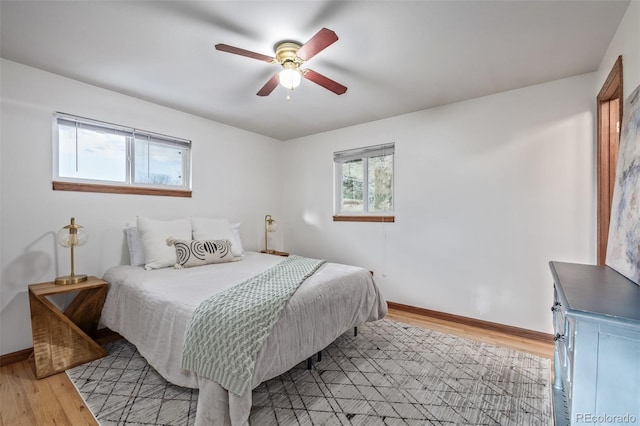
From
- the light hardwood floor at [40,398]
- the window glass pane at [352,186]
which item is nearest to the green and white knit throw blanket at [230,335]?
the light hardwood floor at [40,398]

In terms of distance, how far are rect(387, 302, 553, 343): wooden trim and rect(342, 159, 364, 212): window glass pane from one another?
136 centimetres

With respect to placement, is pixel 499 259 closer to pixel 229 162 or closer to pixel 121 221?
pixel 229 162

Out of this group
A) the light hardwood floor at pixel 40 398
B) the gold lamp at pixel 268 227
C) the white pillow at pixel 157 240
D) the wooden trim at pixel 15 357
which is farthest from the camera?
the gold lamp at pixel 268 227

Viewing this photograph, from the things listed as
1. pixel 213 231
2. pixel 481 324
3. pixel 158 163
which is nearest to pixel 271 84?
pixel 213 231

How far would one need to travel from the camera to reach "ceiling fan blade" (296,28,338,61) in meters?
1.55

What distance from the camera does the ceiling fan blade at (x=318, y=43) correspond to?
1553mm

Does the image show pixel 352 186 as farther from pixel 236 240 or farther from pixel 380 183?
pixel 236 240

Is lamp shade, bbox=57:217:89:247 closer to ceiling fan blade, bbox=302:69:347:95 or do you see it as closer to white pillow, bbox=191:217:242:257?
white pillow, bbox=191:217:242:257

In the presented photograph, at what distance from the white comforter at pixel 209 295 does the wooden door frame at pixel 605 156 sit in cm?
181

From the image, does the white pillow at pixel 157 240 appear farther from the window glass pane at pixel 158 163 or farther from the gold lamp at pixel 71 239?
the window glass pane at pixel 158 163

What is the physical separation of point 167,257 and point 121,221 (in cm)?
69

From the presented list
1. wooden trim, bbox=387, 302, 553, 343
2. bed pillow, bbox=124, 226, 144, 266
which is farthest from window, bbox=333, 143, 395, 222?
bed pillow, bbox=124, 226, 144, 266

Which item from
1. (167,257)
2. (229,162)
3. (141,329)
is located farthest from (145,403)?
(229,162)

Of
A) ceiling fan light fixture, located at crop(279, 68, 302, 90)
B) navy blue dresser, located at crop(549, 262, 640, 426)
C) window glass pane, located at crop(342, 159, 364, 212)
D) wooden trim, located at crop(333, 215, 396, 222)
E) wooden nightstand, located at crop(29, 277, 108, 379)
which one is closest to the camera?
navy blue dresser, located at crop(549, 262, 640, 426)
